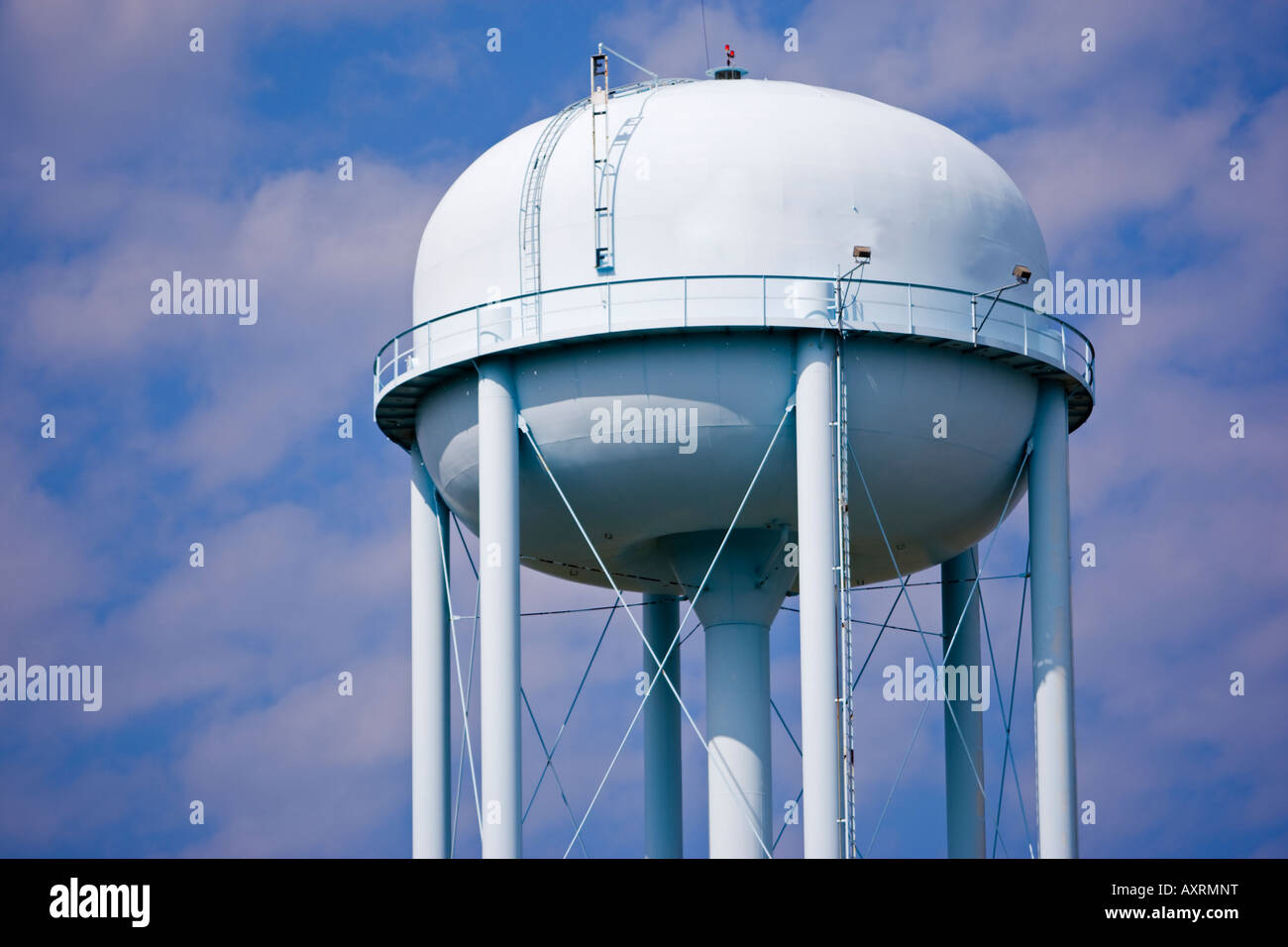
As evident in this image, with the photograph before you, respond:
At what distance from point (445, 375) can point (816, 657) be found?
224 inches

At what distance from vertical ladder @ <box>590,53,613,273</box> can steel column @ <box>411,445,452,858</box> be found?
14.8 feet

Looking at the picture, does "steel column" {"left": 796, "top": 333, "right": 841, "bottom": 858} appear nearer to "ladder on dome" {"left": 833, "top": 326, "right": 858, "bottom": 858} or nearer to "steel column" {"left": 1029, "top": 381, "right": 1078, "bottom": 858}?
"ladder on dome" {"left": 833, "top": 326, "right": 858, "bottom": 858}

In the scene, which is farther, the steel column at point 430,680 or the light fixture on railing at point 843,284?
the steel column at point 430,680

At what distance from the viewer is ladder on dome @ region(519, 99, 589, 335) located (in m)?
28.7

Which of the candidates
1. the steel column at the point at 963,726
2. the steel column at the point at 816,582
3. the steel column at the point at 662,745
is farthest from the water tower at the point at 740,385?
the steel column at the point at 662,745

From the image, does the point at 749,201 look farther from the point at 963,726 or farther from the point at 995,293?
the point at 963,726

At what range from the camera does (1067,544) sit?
98.2ft

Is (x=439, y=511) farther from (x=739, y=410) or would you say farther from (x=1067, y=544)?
(x=1067, y=544)

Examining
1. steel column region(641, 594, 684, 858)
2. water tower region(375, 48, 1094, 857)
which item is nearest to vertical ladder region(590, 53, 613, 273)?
water tower region(375, 48, 1094, 857)

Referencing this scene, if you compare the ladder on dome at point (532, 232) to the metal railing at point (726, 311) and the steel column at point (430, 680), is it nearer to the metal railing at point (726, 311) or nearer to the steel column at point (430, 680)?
the metal railing at point (726, 311)

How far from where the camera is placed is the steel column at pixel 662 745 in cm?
3362

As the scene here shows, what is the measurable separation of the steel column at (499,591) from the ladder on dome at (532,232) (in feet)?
2.53

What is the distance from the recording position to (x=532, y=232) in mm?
29109

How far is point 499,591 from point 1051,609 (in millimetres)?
6582
